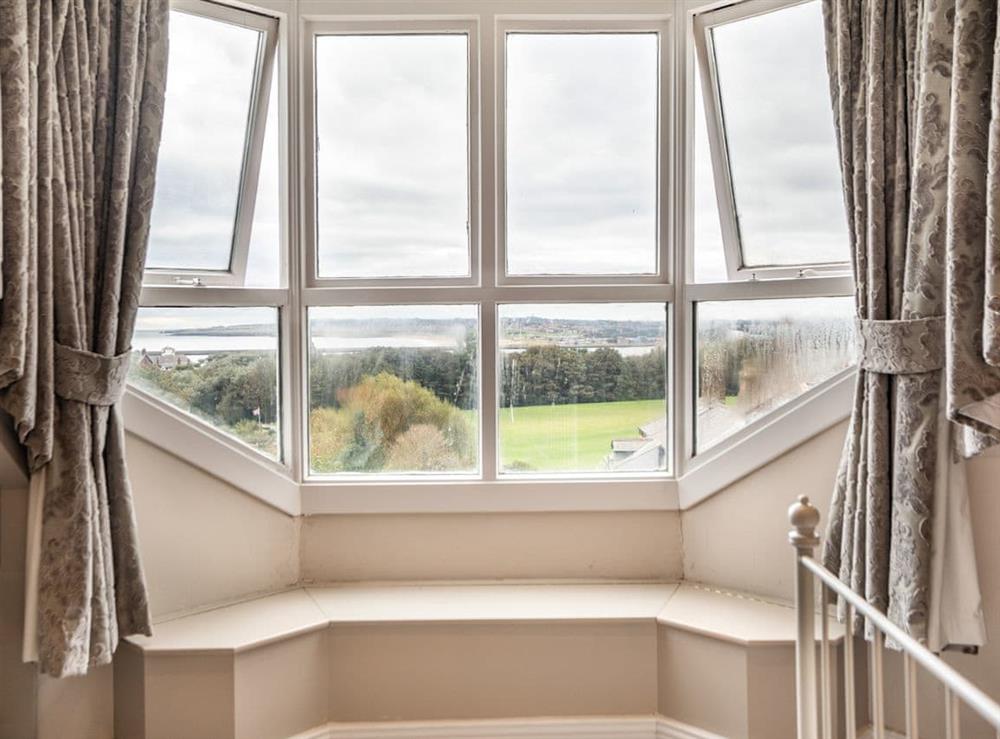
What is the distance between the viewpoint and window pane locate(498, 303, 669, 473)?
298cm

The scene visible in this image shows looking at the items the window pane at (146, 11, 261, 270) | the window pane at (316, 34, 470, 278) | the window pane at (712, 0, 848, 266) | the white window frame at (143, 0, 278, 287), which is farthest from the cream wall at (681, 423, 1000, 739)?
the window pane at (146, 11, 261, 270)

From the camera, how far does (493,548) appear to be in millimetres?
2930

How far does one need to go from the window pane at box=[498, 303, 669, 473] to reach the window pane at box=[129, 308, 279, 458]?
30.4 inches

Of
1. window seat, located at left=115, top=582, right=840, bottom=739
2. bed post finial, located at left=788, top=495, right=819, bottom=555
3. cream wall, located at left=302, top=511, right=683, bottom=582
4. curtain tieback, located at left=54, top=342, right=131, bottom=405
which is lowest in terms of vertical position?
window seat, located at left=115, top=582, right=840, bottom=739

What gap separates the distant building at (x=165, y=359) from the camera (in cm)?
264

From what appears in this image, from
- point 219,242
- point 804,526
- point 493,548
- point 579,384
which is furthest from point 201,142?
point 804,526

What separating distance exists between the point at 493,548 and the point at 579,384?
616 millimetres

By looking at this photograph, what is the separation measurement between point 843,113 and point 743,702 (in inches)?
61.9

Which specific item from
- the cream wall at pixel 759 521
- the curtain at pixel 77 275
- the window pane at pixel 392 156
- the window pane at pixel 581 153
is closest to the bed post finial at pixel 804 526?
the cream wall at pixel 759 521

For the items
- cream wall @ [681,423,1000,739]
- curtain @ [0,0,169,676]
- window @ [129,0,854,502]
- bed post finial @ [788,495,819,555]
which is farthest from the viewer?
window @ [129,0,854,502]

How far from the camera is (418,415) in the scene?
9.77 ft

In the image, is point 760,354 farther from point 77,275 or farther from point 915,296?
point 77,275

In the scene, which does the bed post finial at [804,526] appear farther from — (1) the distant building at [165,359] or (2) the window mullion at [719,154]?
(1) the distant building at [165,359]

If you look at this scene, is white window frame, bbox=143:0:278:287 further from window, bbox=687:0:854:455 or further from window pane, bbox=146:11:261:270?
window, bbox=687:0:854:455
